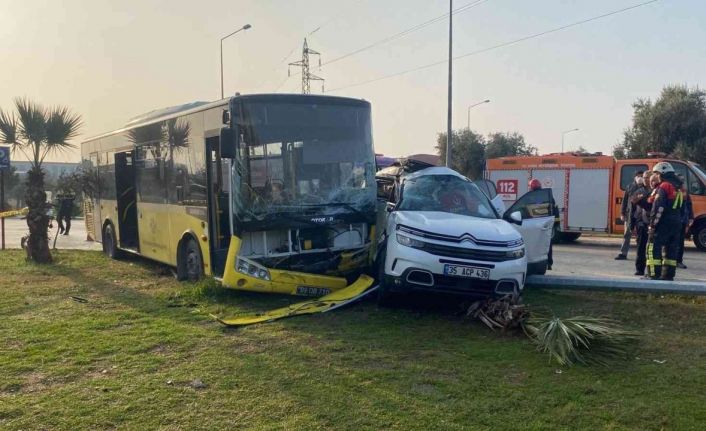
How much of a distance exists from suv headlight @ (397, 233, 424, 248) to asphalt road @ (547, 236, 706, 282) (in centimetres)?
464

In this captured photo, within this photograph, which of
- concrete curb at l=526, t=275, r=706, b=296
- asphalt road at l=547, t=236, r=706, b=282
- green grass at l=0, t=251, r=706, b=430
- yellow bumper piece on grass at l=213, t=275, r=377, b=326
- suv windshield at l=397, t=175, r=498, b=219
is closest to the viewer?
green grass at l=0, t=251, r=706, b=430

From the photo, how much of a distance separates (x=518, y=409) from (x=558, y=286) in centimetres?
494

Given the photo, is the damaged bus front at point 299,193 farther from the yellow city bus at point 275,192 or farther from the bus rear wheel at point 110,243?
the bus rear wheel at point 110,243

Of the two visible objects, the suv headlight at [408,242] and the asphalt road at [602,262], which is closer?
the suv headlight at [408,242]

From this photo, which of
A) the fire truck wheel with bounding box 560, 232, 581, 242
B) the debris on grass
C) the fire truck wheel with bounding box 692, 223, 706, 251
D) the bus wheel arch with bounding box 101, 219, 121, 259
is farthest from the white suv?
the fire truck wheel with bounding box 560, 232, 581, 242

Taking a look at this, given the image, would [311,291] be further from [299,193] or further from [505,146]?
[505,146]

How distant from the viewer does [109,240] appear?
49.1 ft

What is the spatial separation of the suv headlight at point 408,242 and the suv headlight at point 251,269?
193cm

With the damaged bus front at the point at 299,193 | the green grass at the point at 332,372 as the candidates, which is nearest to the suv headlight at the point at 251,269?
the damaged bus front at the point at 299,193

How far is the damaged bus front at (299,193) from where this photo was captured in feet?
27.6

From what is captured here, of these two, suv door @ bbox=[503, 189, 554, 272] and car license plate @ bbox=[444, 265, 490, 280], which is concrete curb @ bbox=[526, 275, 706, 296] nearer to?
suv door @ bbox=[503, 189, 554, 272]

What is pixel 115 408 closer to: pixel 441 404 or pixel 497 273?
pixel 441 404

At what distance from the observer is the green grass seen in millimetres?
4691

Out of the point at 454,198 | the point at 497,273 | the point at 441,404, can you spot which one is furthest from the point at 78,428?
the point at 454,198
